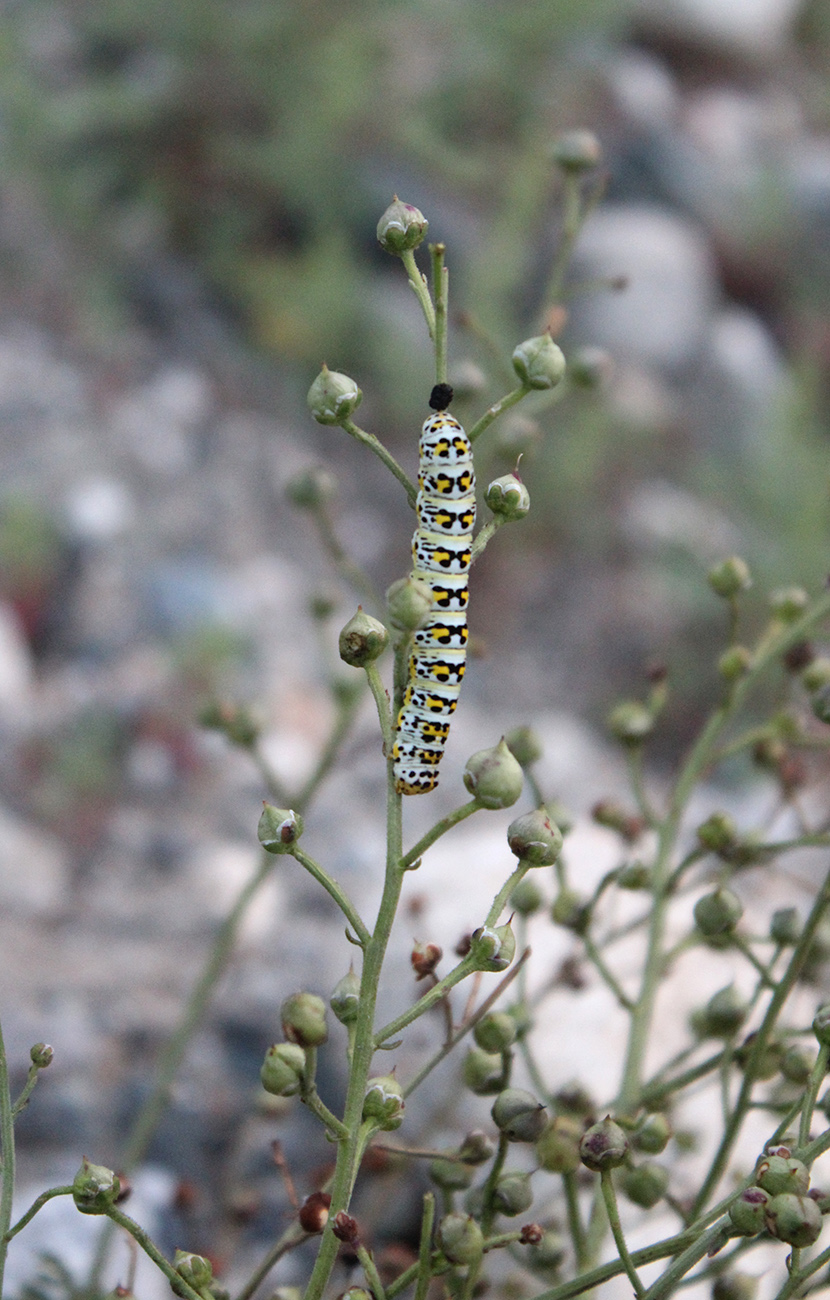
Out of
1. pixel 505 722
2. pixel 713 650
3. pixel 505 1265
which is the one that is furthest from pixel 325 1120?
pixel 713 650

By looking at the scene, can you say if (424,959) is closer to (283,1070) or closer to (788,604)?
(283,1070)

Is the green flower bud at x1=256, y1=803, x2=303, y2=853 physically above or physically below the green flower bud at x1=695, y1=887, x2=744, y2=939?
below

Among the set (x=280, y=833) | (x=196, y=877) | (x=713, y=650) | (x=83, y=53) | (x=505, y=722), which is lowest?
(x=280, y=833)

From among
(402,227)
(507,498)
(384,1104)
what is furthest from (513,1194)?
(402,227)

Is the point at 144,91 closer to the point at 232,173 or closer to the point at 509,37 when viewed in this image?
the point at 232,173

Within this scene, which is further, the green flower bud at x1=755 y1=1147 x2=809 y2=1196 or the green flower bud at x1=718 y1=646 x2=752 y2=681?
the green flower bud at x1=718 y1=646 x2=752 y2=681

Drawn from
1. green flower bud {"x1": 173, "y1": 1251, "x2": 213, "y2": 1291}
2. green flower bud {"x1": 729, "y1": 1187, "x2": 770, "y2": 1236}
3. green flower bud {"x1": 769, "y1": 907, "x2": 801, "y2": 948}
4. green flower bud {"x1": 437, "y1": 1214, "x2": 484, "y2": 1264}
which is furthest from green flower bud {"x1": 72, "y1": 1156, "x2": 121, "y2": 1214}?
green flower bud {"x1": 769, "y1": 907, "x2": 801, "y2": 948}

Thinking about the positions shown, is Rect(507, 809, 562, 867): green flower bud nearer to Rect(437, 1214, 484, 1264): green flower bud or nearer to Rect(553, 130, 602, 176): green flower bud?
Rect(437, 1214, 484, 1264): green flower bud
